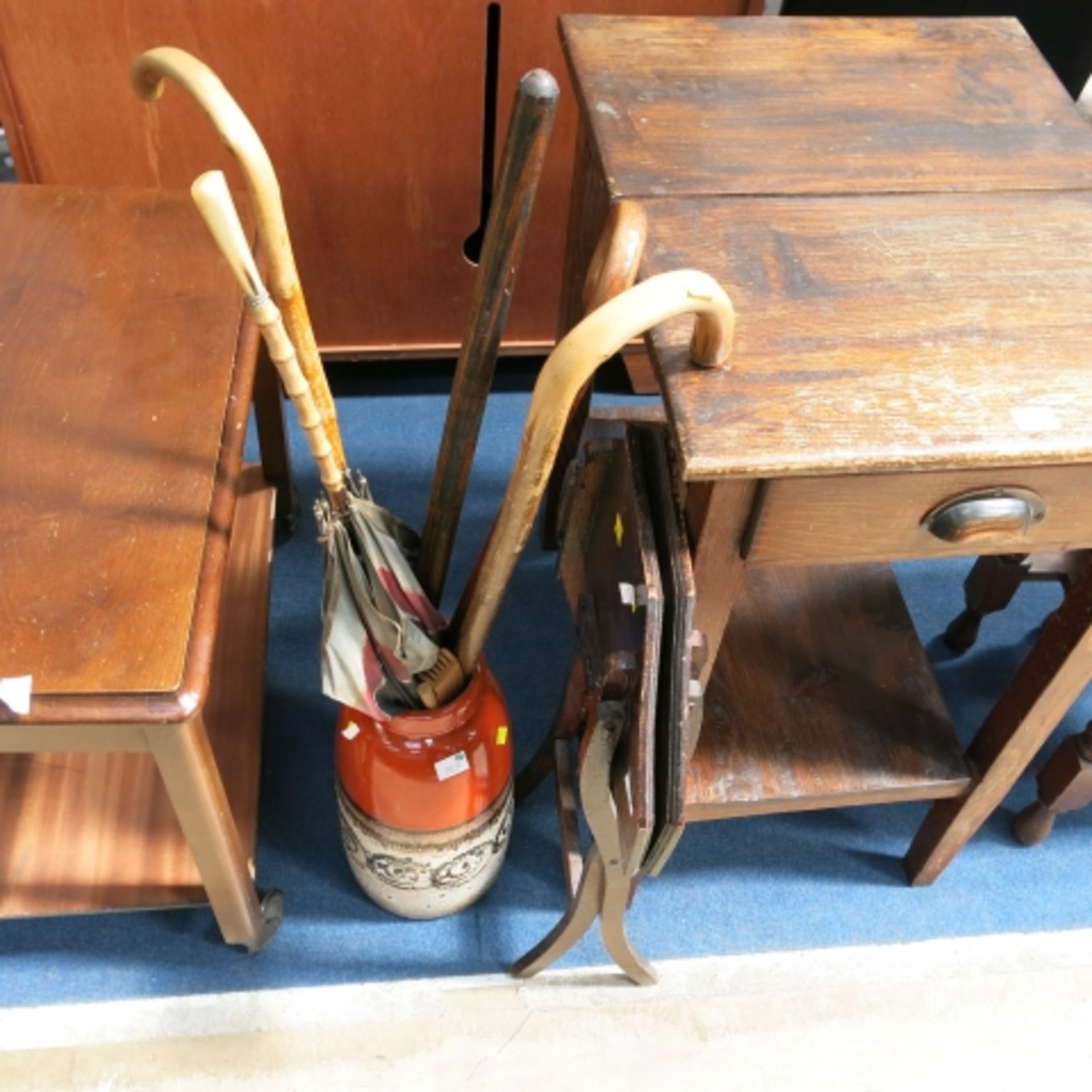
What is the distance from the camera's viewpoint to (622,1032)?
122cm

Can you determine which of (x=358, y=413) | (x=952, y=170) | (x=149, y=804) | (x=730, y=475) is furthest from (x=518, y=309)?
(x=730, y=475)

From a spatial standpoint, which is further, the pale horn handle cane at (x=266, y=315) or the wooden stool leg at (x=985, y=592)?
the wooden stool leg at (x=985, y=592)

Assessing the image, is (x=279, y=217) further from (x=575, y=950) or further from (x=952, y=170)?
(x=575, y=950)

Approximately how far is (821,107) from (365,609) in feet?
2.24

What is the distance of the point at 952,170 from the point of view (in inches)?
39.6

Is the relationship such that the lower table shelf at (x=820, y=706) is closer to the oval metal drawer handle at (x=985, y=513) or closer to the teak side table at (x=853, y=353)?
the teak side table at (x=853, y=353)

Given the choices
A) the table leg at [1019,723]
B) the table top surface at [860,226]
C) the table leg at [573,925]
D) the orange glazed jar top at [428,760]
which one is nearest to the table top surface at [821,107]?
the table top surface at [860,226]

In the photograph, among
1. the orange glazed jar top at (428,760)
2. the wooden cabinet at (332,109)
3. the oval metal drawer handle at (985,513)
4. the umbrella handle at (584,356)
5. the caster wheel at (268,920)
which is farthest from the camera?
the wooden cabinet at (332,109)

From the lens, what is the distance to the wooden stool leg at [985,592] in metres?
1.45

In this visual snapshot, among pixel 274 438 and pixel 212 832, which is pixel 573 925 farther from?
pixel 274 438

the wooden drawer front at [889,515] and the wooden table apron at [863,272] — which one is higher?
the wooden table apron at [863,272]

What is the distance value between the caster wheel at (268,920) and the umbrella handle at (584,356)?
21.6 inches

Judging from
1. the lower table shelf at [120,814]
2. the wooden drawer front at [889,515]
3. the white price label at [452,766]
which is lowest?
the lower table shelf at [120,814]

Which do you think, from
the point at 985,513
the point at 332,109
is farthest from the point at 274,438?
the point at 985,513
